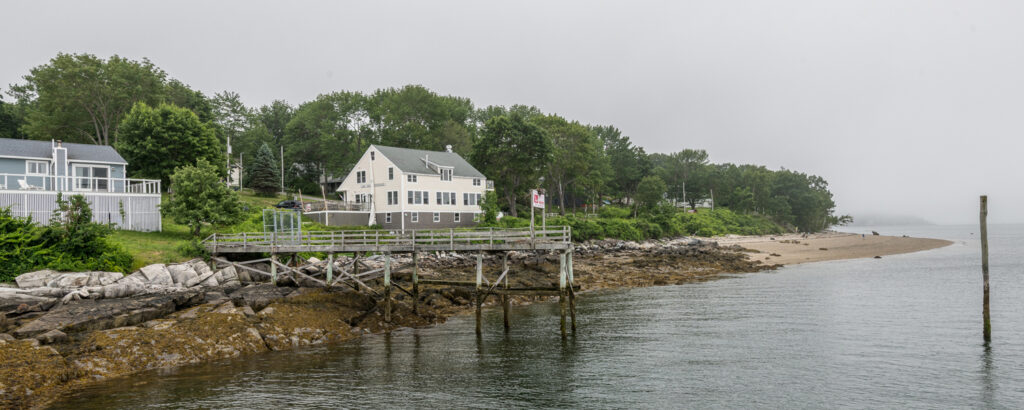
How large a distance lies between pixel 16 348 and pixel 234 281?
13.4 metres

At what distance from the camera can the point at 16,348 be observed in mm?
17969

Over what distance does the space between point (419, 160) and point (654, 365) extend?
46.3m

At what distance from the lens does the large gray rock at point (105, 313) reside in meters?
20.4

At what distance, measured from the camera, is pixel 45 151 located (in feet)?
137

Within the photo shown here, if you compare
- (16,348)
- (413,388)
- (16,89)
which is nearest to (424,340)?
(413,388)

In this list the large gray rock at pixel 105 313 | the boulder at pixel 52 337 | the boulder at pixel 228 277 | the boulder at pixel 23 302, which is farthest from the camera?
the boulder at pixel 228 277

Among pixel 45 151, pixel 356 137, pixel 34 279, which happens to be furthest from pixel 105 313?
pixel 356 137

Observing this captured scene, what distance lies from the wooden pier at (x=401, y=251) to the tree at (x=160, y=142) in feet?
74.6

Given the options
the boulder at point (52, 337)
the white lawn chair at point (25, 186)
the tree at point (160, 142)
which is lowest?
the boulder at point (52, 337)

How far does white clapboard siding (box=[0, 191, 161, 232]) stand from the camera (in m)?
35.4

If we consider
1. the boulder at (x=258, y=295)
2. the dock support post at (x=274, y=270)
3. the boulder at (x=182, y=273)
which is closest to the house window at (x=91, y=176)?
the boulder at (x=182, y=273)

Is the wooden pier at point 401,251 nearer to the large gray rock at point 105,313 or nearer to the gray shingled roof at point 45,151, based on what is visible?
the large gray rock at point 105,313

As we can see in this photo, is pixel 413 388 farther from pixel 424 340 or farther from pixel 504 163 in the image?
pixel 504 163

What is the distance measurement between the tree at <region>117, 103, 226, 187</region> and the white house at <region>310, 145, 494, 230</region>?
1361 cm
